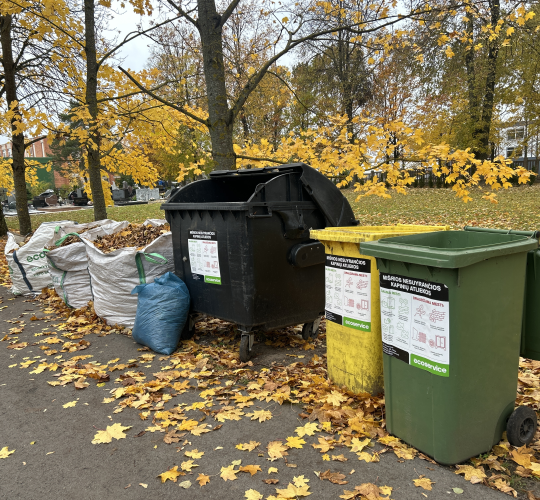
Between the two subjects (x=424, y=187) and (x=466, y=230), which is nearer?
(x=466, y=230)

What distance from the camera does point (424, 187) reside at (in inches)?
1045

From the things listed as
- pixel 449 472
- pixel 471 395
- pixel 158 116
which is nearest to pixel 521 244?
pixel 471 395

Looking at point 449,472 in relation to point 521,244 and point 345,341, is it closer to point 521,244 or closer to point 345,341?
point 345,341

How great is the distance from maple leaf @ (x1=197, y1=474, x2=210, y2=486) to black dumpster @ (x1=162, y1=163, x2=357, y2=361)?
1461 millimetres

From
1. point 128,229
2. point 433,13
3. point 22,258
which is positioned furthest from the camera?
point 128,229

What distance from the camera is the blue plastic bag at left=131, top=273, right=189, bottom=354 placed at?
411cm

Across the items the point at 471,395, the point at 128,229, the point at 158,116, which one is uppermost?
the point at 158,116

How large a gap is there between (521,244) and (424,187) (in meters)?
25.8

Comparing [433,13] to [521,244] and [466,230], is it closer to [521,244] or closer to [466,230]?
[466,230]

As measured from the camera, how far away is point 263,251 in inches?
144

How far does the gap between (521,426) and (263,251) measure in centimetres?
210

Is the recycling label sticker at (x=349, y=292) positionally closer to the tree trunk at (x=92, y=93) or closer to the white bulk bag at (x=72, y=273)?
the white bulk bag at (x=72, y=273)

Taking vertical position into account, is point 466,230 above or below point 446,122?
below

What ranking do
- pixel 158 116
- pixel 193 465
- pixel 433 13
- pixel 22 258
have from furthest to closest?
pixel 158 116 → pixel 22 258 → pixel 433 13 → pixel 193 465
